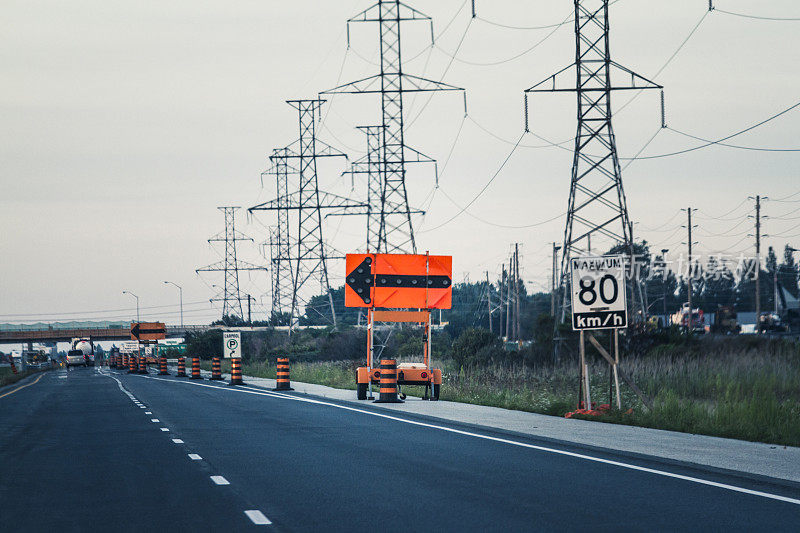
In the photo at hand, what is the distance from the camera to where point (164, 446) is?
18.0 m

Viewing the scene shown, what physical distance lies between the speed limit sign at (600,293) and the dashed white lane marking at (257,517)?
11.7 meters

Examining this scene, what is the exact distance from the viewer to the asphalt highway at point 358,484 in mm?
9828

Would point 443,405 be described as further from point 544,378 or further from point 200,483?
point 200,483

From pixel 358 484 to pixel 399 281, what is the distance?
18849 millimetres

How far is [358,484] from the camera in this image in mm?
12414

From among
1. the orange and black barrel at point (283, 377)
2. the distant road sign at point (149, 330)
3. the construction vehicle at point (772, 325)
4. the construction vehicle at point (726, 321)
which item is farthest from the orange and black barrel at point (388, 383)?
the construction vehicle at point (726, 321)

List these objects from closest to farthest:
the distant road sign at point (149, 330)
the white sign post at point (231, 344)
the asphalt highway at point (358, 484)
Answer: the asphalt highway at point (358, 484)
the white sign post at point (231, 344)
the distant road sign at point (149, 330)

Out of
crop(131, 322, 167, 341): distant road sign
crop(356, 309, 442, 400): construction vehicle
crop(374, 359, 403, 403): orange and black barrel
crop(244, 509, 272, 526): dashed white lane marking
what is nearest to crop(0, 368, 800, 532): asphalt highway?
crop(244, 509, 272, 526): dashed white lane marking

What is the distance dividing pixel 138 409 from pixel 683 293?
469 feet

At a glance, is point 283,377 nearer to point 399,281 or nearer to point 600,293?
point 399,281

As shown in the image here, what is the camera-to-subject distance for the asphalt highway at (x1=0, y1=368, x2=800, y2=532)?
983 centimetres

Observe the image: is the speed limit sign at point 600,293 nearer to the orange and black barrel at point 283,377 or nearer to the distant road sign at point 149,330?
the orange and black barrel at point 283,377

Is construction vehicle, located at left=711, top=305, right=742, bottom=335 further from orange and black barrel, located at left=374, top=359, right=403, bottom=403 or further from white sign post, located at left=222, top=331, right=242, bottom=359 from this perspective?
orange and black barrel, located at left=374, top=359, right=403, bottom=403

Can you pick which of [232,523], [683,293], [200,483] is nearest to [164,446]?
[200,483]
